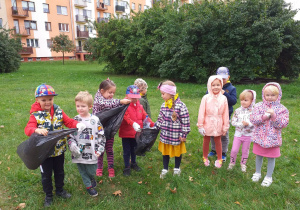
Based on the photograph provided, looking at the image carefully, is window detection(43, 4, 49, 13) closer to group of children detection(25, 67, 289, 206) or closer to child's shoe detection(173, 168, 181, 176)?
group of children detection(25, 67, 289, 206)

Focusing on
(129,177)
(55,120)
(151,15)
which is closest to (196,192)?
(129,177)

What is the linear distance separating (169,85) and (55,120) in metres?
1.80

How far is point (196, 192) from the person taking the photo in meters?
3.58

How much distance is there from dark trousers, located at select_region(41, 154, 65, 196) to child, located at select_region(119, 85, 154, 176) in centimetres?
111

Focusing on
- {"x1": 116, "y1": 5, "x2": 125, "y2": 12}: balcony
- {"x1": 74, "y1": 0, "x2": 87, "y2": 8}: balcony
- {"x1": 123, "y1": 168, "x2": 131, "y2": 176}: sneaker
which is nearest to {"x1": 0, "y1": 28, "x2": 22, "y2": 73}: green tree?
{"x1": 123, "y1": 168, "x2": 131, "y2": 176}: sneaker

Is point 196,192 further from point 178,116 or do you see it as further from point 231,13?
point 231,13

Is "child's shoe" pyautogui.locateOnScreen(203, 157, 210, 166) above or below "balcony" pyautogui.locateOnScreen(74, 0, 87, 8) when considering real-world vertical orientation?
below

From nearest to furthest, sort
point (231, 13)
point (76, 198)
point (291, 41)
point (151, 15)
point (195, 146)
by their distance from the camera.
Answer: point (76, 198) < point (195, 146) < point (231, 13) < point (291, 41) < point (151, 15)

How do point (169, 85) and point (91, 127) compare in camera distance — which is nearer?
point (91, 127)

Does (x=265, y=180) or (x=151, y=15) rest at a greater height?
(x=151, y=15)

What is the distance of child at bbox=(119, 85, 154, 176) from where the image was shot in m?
3.77

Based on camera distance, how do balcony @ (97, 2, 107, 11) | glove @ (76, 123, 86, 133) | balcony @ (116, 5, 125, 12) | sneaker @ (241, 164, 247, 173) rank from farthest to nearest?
balcony @ (116, 5, 125, 12), balcony @ (97, 2, 107, 11), sneaker @ (241, 164, 247, 173), glove @ (76, 123, 86, 133)

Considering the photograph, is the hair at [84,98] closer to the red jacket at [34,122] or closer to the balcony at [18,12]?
the red jacket at [34,122]

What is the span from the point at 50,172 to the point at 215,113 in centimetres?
283
